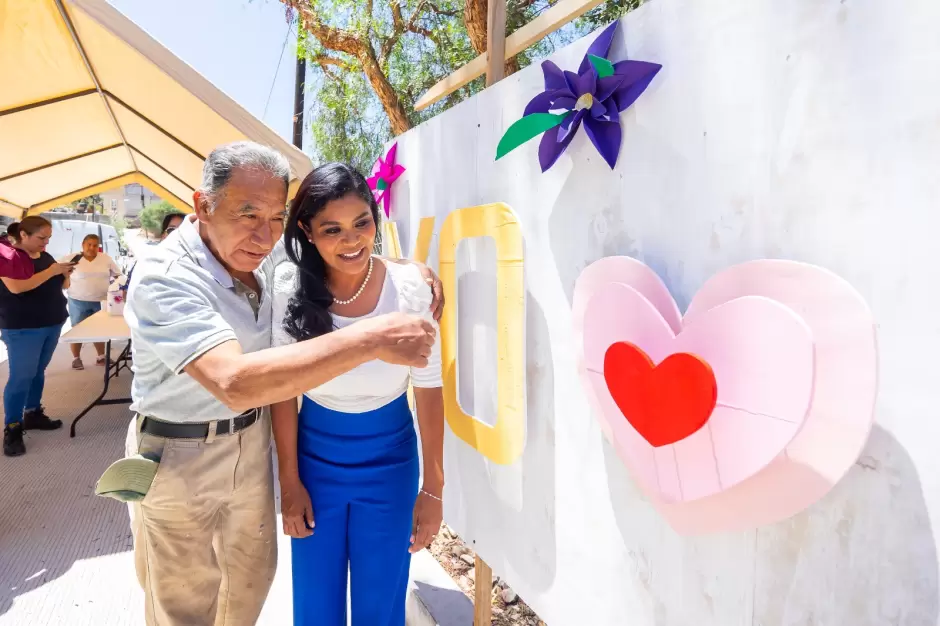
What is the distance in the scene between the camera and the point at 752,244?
97 cm

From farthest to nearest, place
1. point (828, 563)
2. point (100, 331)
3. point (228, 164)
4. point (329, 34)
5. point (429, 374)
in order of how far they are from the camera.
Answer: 1. point (329, 34)
2. point (100, 331)
3. point (429, 374)
4. point (228, 164)
5. point (828, 563)

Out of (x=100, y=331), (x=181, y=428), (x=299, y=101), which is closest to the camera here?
(x=181, y=428)

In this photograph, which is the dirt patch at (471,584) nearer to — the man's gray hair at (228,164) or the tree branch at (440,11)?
the man's gray hair at (228,164)

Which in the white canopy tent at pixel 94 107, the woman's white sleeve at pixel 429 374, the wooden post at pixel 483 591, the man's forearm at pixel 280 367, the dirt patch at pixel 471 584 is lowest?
the dirt patch at pixel 471 584

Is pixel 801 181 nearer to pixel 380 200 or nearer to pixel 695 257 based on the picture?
pixel 695 257

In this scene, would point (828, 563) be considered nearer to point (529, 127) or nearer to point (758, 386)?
point (758, 386)

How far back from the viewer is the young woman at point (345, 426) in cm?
156

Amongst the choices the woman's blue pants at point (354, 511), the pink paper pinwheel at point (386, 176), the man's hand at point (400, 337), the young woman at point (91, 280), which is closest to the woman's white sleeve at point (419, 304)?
the woman's blue pants at point (354, 511)

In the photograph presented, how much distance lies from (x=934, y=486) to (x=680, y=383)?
0.39m

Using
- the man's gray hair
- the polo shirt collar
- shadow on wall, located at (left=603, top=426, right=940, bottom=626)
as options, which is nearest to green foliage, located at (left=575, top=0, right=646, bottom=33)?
the man's gray hair

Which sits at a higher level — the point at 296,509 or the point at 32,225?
the point at 32,225

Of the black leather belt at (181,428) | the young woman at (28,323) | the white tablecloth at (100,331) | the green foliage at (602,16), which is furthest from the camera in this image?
the green foliage at (602,16)

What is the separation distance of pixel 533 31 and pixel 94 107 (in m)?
4.73

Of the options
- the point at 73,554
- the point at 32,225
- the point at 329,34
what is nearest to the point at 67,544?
the point at 73,554
